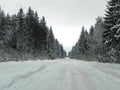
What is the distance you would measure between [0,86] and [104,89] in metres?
4.52

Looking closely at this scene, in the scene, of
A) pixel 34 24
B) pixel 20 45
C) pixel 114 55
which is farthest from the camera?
pixel 34 24

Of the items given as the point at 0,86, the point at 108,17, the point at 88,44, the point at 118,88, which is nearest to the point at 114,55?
the point at 108,17

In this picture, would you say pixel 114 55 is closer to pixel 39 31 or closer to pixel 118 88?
pixel 118 88

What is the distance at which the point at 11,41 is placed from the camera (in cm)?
6194

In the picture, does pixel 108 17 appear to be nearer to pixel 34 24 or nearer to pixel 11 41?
pixel 34 24

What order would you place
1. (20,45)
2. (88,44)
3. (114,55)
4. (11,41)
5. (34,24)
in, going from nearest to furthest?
(114,55) → (20,45) → (34,24) → (11,41) → (88,44)

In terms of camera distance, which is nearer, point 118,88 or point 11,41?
point 118,88

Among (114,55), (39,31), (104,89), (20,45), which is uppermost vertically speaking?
(39,31)

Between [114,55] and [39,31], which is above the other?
[39,31]

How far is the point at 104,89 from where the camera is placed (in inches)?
351

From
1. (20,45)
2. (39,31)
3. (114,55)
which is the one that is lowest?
(114,55)

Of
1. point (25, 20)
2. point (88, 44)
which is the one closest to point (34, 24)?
point (25, 20)

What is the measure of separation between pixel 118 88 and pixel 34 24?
165 ft

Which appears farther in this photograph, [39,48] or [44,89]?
[39,48]
